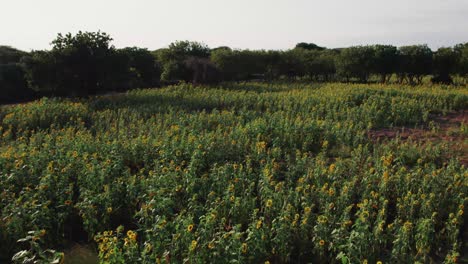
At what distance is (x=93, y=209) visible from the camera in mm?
5348

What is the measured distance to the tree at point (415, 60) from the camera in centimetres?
2558

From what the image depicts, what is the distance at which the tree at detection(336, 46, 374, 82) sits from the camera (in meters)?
26.5

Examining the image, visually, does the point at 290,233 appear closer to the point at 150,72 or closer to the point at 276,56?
the point at 150,72

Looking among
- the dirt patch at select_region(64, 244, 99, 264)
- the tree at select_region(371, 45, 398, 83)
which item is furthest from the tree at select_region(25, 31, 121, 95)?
the tree at select_region(371, 45, 398, 83)

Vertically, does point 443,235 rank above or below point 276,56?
below

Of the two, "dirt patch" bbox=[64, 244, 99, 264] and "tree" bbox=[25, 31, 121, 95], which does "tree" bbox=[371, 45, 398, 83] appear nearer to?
"tree" bbox=[25, 31, 121, 95]

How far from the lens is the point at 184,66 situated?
25797 millimetres

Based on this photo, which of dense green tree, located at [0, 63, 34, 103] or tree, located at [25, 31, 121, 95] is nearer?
tree, located at [25, 31, 121, 95]

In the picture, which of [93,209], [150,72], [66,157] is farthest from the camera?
[150,72]

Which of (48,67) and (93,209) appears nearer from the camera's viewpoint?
(93,209)

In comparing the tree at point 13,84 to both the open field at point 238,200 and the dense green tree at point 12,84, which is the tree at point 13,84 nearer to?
the dense green tree at point 12,84

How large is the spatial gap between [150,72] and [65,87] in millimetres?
8213

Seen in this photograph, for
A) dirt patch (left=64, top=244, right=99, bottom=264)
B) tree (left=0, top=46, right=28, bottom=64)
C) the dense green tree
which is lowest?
dirt patch (left=64, top=244, right=99, bottom=264)

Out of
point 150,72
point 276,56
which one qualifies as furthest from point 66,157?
point 276,56
